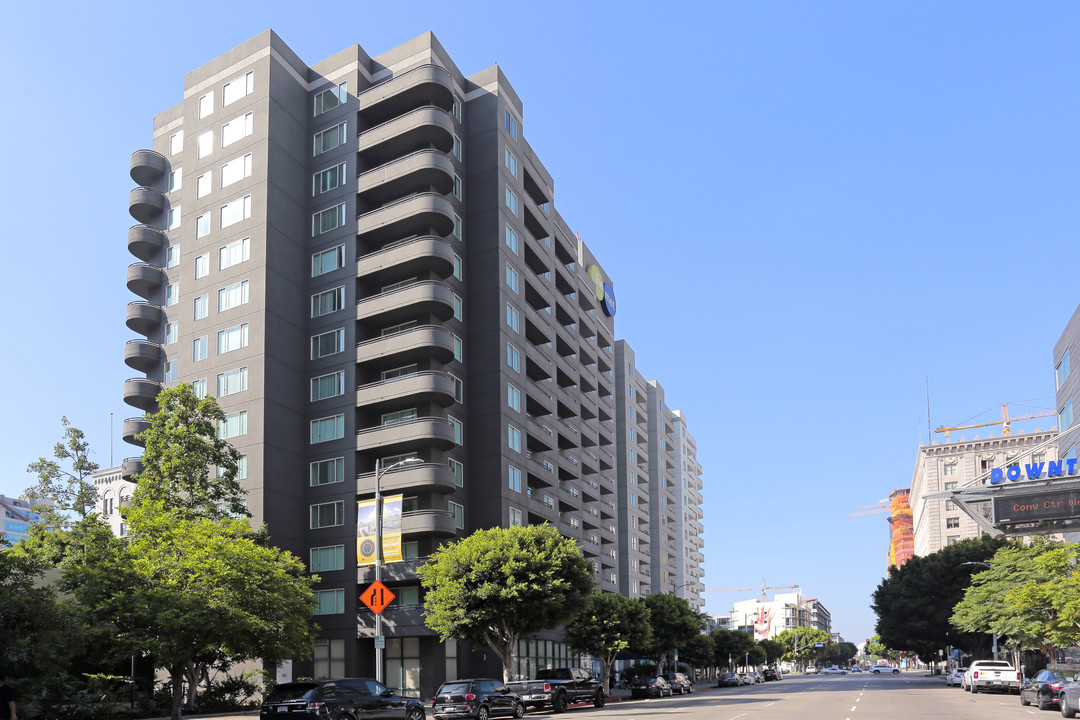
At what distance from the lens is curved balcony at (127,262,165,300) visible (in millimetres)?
77000

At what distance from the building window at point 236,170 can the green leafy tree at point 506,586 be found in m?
33.4

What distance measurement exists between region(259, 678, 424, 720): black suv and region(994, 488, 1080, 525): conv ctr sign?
45618 millimetres

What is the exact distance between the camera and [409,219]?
217 ft

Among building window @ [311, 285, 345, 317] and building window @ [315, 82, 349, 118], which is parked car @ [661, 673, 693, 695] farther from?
building window @ [315, 82, 349, 118]

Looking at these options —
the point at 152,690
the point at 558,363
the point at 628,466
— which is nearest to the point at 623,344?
the point at 628,466

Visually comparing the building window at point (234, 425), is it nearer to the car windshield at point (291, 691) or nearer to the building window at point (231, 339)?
the building window at point (231, 339)

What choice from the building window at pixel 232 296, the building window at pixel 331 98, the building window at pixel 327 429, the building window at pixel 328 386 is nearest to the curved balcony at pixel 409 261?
the building window at pixel 328 386

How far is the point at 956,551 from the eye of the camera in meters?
96.0

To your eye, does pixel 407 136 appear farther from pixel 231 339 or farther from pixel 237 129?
pixel 231 339

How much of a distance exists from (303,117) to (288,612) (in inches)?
1734

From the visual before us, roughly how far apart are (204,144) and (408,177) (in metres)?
17.1

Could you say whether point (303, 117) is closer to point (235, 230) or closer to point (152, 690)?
point (235, 230)

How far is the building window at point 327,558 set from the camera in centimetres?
6362

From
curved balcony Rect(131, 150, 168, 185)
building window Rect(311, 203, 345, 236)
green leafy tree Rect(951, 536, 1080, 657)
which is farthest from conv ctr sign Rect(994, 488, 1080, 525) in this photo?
curved balcony Rect(131, 150, 168, 185)
